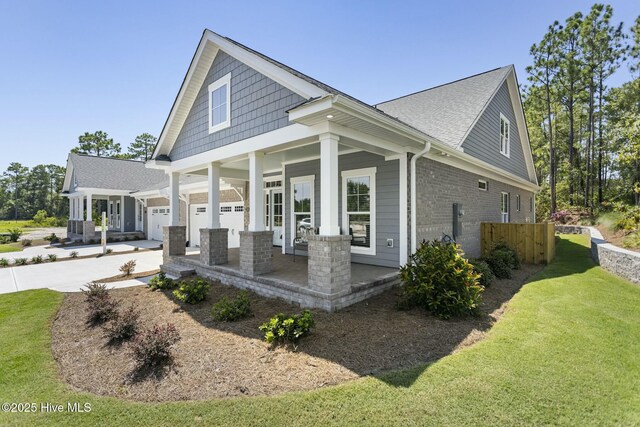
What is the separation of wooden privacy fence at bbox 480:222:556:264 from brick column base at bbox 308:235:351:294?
6749mm

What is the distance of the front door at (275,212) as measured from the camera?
11.2 metres

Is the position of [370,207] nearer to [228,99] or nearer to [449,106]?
[228,99]

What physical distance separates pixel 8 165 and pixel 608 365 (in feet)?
288

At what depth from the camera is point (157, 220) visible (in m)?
19.9

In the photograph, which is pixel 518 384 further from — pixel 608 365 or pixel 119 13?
pixel 119 13

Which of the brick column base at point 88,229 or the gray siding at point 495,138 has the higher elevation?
the gray siding at point 495,138

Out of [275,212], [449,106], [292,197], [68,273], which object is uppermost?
[449,106]

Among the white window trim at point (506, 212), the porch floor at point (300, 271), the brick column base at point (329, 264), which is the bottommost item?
the porch floor at point (300, 271)

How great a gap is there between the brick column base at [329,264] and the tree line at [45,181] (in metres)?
49.9

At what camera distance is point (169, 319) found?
18.3 feet

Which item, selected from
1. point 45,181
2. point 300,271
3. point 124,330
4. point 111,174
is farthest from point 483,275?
point 45,181

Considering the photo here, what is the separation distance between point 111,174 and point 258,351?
24296 millimetres

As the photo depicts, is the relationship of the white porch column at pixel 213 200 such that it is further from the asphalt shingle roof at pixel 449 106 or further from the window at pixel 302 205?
the asphalt shingle roof at pixel 449 106

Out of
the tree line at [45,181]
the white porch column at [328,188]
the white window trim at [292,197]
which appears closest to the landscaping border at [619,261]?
the white porch column at [328,188]
